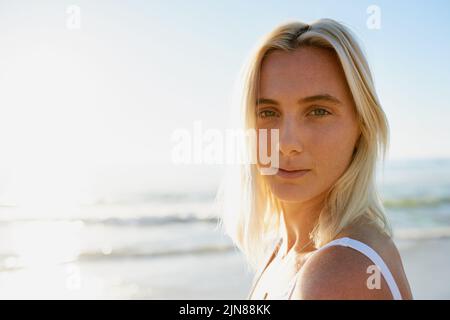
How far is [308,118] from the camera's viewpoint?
213 cm

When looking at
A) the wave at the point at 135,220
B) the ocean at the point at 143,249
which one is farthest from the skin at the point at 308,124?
the wave at the point at 135,220

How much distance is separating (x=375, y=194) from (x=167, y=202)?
1799 cm

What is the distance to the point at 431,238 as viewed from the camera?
1364 centimetres

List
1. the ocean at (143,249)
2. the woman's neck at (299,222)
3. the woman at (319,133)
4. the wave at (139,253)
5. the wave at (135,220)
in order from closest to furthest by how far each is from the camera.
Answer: the woman at (319,133) < the woman's neck at (299,222) < the ocean at (143,249) < the wave at (139,253) < the wave at (135,220)

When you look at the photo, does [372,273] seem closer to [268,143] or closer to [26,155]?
[268,143]

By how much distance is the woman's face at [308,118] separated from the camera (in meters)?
2.12

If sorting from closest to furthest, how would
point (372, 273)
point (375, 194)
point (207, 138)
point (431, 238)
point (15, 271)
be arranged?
point (372, 273) < point (375, 194) < point (15, 271) < point (431, 238) < point (207, 138)

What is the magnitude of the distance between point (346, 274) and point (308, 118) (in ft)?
2.19

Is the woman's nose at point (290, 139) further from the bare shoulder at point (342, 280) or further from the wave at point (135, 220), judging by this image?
the wave at point (135, 220)

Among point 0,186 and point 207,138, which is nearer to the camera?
point 207,138

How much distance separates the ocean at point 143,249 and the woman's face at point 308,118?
2664mm

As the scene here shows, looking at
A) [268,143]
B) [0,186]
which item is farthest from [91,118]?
[268,143]

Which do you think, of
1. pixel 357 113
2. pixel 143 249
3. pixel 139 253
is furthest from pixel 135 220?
pixel 357 113

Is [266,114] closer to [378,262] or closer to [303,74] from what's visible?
[303,74]
